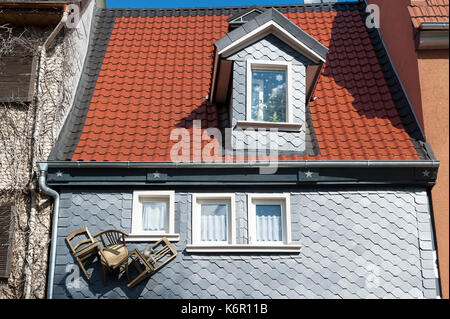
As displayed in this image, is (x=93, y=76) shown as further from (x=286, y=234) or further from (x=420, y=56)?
(x=420, y=56)

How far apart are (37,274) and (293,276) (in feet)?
12.1

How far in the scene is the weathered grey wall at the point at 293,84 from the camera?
32.9ft

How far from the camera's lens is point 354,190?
31.8 ft

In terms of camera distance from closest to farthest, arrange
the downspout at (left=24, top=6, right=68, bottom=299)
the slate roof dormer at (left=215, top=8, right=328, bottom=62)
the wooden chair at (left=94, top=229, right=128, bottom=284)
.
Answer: the wooden chair at (left=94, top=229, right=128, bottom=284) → the downspout at (left=24, top=6, right=68, bottom=299) → the slate roof dormer at (left=215, top=8, right=328, bottom=62)

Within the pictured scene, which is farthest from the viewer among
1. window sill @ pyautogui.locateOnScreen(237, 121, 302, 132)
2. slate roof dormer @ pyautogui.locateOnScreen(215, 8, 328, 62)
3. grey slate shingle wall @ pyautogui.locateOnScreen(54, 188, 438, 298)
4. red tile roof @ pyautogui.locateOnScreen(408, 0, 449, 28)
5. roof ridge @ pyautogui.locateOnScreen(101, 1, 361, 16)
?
roof ridge @ pyautogui.locateOnScreen(101, 1, 361, 16)

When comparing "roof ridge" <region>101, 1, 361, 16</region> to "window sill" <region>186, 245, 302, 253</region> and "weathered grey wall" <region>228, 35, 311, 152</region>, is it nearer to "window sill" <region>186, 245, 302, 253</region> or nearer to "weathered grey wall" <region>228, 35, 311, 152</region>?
"weathered grey wall" <region>228, 35, 311, 152</region>

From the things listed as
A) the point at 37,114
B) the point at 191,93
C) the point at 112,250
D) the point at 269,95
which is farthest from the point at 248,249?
the point at 37,114

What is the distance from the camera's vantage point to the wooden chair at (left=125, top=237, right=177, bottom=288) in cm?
898

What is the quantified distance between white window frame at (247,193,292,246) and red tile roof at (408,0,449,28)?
11.5 feet

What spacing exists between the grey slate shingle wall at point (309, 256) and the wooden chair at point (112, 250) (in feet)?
0.68

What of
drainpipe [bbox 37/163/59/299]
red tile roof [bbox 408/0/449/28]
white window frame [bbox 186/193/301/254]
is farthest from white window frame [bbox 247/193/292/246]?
red tile roof [bbox 408/0/449/28]

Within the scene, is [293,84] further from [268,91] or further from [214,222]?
[214,222]

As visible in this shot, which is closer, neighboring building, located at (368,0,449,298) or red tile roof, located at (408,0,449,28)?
neighboring building, located at (368,0,449,298)
